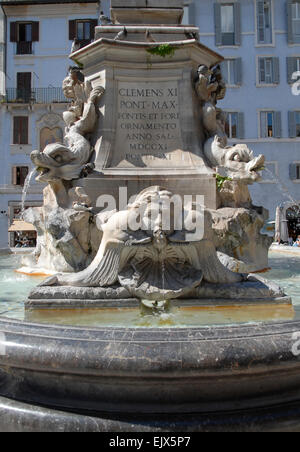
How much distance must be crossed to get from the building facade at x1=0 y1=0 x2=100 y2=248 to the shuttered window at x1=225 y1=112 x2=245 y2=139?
975 centimetres

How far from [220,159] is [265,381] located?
3823 millimetres

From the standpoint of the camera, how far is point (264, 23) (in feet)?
86.0

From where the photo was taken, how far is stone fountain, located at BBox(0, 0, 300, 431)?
2180mm

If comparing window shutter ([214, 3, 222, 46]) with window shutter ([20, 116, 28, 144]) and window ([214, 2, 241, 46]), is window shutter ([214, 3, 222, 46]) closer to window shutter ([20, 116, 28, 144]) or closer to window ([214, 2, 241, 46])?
window ([214, 2, 241, 46])

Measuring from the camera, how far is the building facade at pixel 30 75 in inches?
1024

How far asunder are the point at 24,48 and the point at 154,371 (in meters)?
28.9

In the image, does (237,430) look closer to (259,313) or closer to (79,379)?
(79,379)

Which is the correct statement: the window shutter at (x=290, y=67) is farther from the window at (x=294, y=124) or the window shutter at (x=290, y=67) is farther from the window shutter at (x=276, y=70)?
the window at (x=294, y=124)

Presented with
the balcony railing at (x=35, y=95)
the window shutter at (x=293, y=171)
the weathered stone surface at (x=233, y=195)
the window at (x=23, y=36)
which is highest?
the window at (x=23, y=36)

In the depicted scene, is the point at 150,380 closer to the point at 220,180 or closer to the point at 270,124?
the point at 220,180

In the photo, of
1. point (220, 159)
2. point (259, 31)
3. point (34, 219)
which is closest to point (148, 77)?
point (220, 159)

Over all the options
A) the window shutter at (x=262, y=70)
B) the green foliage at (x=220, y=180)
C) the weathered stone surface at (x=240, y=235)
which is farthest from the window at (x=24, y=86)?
the weathered stone surface at (x=240, y=235)

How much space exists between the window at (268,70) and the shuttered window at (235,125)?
248 centimetres

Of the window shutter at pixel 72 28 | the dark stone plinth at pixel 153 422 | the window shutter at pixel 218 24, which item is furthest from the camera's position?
the window shutter at pixel 72 28
